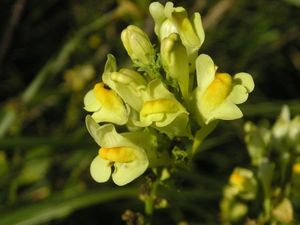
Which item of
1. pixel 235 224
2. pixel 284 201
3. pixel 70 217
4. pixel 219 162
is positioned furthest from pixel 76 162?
pixel 284 201

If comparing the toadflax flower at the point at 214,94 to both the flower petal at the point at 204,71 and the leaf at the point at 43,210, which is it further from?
the leaf at the point at 43,210

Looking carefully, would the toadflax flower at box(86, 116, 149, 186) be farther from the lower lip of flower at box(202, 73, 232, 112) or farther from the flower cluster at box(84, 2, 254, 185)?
the lower lip of flower at box(202, 73, 232, 112)

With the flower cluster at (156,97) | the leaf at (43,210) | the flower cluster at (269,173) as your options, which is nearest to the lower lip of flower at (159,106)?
the flower cluster at (156,97)

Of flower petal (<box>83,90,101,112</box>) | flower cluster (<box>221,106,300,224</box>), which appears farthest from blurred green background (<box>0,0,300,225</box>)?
flower petal (<box>83,90,101,112</box>)

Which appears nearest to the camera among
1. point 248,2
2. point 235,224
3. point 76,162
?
point 235,224

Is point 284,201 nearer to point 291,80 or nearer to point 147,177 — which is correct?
point 147,177

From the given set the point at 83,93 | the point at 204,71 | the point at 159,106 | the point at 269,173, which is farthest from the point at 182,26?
the point at 83,93
